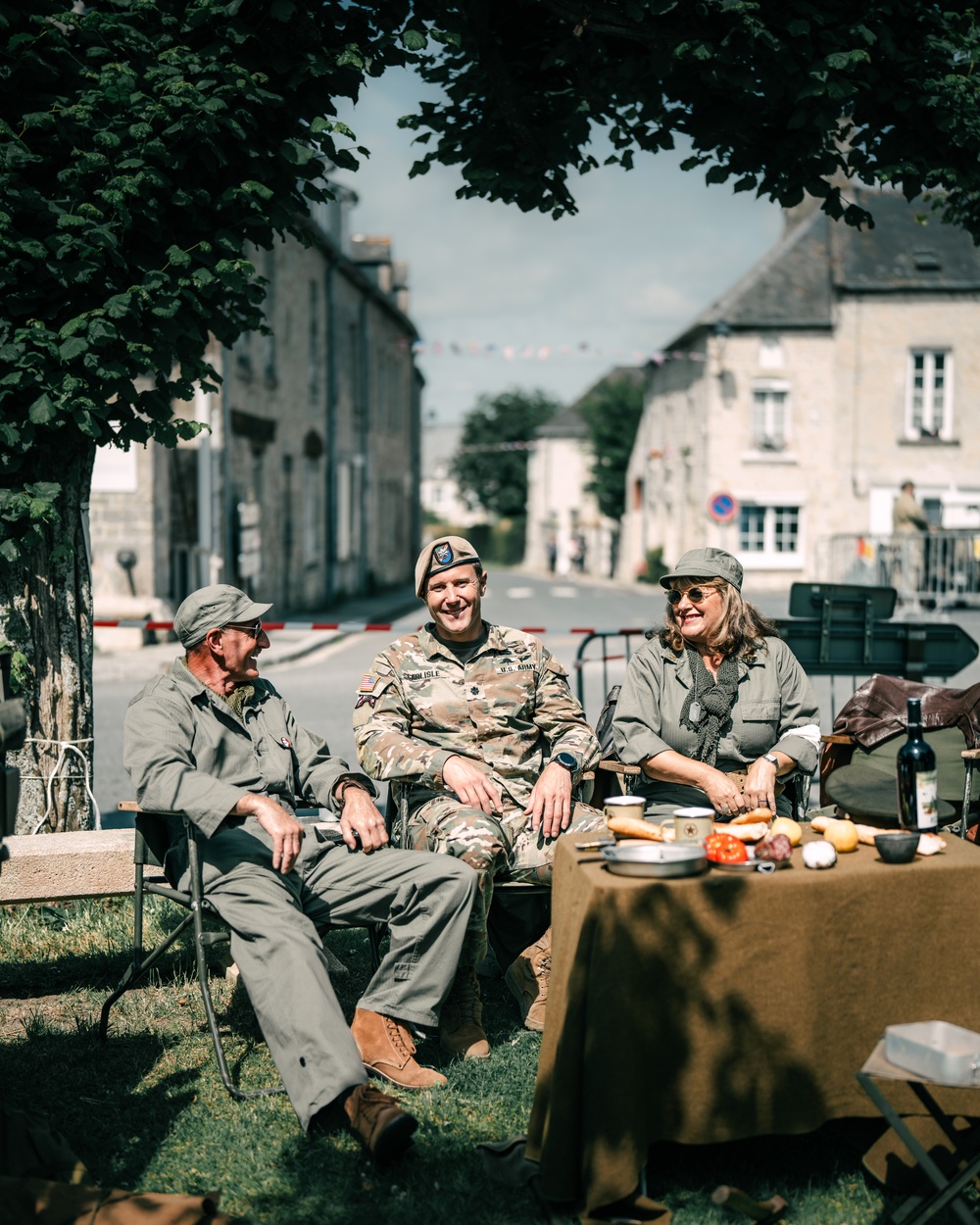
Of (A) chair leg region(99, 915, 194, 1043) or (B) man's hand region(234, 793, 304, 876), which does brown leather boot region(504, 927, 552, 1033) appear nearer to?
(B) man's hand region(234, 793, 304, 876)

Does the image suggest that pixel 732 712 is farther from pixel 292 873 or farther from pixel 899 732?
pixel 292 873

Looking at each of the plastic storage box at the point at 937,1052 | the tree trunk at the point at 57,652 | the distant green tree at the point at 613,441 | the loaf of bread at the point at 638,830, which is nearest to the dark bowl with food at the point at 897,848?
the plastic storage box at the point at 937,1052

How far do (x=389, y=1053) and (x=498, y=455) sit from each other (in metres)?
81.4

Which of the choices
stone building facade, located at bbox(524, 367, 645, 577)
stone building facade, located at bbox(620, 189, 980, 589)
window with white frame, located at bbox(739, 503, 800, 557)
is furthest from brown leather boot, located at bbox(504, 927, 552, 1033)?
stone building facade, located at bbox(524, 367, 645, 577)

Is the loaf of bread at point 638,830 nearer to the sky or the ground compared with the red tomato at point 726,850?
nearer to the ground

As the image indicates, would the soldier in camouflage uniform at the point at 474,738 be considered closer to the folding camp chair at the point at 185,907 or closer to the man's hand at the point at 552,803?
the man's hand at the point at 552,803

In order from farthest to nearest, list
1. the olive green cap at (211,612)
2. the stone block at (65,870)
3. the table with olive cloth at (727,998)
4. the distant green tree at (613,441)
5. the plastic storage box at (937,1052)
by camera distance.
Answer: the distant green tree at (613,441)
the stone block at (65,870)
the olive green cap at (211,612)
the table with olive cloth at (727,998)
the plastic storage box at (937,1052)

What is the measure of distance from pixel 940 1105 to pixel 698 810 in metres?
0.94

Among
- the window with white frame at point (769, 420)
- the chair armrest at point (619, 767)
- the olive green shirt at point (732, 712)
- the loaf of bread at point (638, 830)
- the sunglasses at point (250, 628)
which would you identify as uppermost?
the window with white frame at point (769, 420)

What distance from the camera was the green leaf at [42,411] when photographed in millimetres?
5113

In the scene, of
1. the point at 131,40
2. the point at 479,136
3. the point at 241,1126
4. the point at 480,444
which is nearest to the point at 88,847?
the point at 241,1126

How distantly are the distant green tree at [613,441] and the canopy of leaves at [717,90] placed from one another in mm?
47994

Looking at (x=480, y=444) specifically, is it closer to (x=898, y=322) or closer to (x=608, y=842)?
(x=898, y=322)

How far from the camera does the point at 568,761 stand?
476 cm
